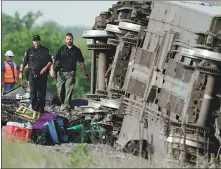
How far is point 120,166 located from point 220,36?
4040 millimetres

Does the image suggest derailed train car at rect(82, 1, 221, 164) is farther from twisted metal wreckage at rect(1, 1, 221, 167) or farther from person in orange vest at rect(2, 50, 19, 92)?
person in orange vest at rect(2, 50, 19, 92)

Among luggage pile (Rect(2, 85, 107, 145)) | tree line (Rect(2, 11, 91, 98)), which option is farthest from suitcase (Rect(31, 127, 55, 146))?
tree line (Rect(2, 11, 91, 98))

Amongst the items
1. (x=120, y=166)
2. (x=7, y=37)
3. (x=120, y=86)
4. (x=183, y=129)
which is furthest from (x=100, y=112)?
(x=7, y=37)

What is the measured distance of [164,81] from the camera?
16.2 m

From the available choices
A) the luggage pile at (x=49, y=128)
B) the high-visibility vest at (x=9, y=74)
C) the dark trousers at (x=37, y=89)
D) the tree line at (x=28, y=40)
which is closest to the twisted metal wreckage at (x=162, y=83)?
the luggage pile at (x=49, y=128)

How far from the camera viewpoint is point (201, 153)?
15055 millimetres

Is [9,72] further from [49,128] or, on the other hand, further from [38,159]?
[38,159]

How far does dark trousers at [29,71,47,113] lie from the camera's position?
1988 centimetres

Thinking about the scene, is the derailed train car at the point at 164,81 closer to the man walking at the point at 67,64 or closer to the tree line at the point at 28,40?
the man walking at the point at 67,64

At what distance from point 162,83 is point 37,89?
178 inches

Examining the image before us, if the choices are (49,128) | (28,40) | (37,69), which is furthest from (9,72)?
(28,40)

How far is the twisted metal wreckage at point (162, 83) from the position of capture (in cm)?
1489

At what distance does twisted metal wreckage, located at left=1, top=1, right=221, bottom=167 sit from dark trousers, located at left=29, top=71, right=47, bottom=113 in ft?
3.19

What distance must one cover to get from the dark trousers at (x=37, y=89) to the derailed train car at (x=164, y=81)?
3.62 feet
